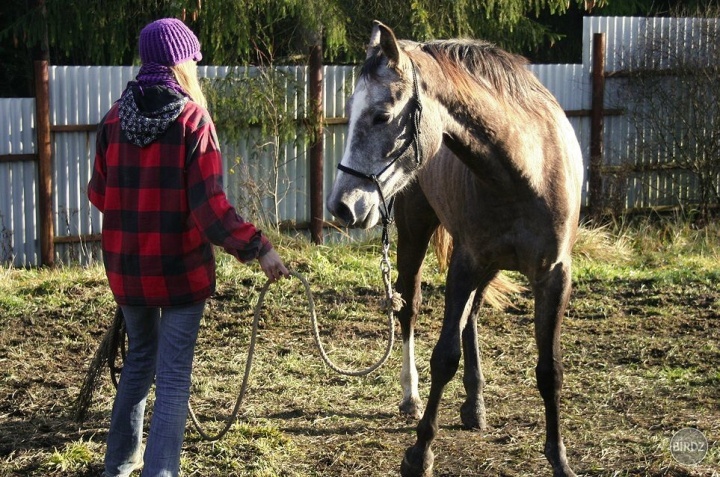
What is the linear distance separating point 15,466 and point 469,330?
2.40 m

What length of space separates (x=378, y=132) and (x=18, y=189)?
6059 mm

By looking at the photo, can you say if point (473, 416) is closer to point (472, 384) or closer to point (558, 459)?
point (472, 384)

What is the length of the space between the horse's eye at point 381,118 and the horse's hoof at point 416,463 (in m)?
1.57

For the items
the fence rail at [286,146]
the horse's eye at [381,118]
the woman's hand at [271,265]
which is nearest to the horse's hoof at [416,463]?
the woman's hand at [271,265]

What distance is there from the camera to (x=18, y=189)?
877 centimetres

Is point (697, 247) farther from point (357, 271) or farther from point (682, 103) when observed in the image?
point (357, 271)

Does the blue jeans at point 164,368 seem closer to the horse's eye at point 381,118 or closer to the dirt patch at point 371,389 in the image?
the dirt patch at point 371,389

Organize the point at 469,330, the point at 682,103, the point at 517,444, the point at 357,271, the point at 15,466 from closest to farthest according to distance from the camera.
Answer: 1. the point at 15,466
2. the point at 517,444
3. the point at 469,330
4. the point at 357,271
5. the point at 682,103

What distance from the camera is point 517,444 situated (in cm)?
468

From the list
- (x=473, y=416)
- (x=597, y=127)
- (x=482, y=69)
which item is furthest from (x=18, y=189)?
(x=597, y=127)

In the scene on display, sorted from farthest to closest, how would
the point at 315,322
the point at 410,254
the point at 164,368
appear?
the point at 410,254 → the point at 315,322 → the point at 164,368

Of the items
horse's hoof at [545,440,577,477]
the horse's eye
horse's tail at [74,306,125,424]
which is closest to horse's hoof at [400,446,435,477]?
horse's hoof at [545,440,577,477]

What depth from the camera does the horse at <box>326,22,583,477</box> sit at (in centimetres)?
358

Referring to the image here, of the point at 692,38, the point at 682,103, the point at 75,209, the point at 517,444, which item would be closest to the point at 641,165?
the point at 682,103
